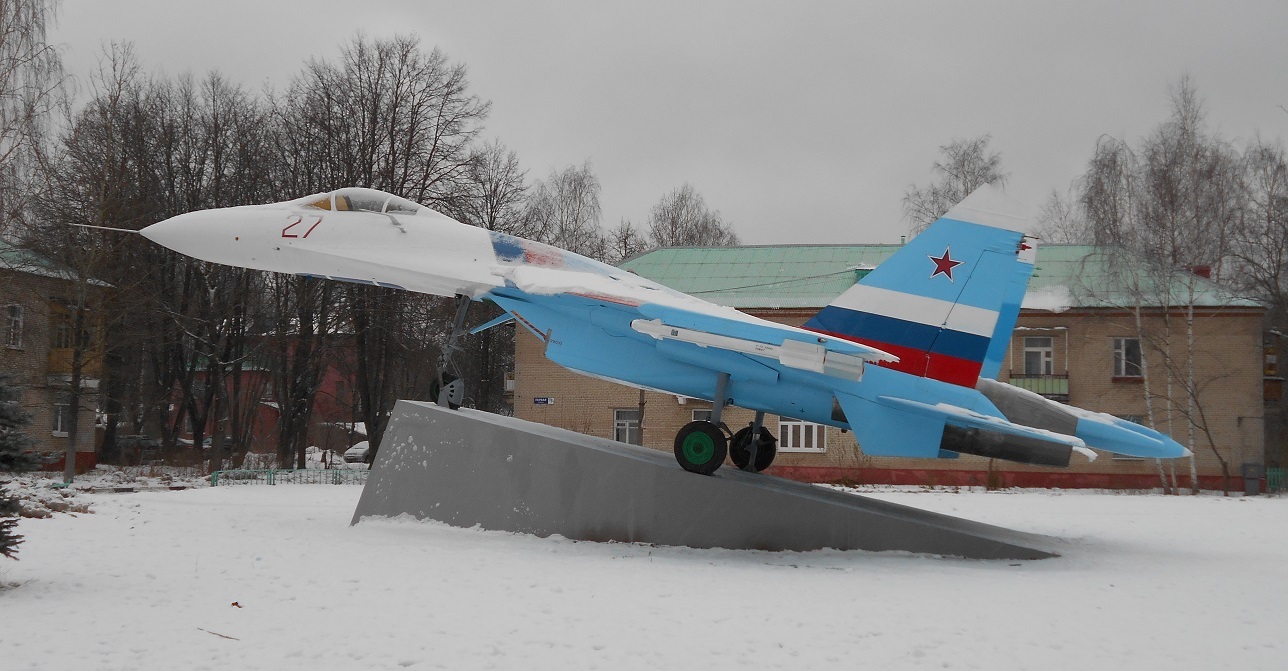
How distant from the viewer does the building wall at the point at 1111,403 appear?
23281mm

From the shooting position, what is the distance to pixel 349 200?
10.6 m

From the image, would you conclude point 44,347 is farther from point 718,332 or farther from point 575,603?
point 575,603

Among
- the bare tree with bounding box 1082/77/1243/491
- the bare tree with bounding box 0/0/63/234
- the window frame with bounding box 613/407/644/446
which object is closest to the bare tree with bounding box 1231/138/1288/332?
the bare tree with bounding box 1082/77/1243/491

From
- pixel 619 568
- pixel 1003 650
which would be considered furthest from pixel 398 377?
pixel 1003 650

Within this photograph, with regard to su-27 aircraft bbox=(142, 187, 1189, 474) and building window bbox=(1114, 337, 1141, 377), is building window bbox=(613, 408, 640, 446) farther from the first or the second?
su-27 aircraft bbox=(142, 187, 1189, 474)

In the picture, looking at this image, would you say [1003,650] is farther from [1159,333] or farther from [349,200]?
[1159,333]

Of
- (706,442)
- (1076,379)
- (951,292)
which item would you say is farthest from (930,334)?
(1076,379)

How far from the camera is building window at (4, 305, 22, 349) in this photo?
24.3m

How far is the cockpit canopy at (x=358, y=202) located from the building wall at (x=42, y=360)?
13794 millimetres

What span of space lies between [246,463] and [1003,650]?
25.3 m

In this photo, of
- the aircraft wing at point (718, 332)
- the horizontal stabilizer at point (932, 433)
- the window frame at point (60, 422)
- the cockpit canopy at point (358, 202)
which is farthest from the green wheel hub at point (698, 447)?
the window frame at point (60, 422)

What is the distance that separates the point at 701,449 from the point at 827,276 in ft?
56.0

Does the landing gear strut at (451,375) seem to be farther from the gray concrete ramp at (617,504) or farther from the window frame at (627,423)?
the window frame at (627,423)

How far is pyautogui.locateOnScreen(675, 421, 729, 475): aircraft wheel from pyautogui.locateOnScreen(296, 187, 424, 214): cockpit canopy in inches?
157
